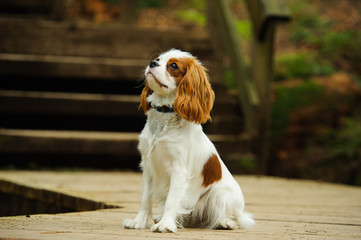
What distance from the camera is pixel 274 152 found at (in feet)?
19.2

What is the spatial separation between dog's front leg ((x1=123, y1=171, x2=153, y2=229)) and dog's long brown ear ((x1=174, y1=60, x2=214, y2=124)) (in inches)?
16.0

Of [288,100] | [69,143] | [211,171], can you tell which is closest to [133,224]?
[211,171]

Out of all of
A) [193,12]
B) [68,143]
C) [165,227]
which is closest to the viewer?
[165,227]

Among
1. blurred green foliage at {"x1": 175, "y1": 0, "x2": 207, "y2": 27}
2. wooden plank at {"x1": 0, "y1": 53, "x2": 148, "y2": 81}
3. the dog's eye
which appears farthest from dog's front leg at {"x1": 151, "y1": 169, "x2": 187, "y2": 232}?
blurred green foliage at {"x1": 175, "y1": 0, "x2": 207, "y2": 27}

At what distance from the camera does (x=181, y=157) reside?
99.7 inches

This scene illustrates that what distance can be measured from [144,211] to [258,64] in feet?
10.1

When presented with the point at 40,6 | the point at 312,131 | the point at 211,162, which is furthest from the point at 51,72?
the point at 211,162

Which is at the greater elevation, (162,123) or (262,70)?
(262,70)

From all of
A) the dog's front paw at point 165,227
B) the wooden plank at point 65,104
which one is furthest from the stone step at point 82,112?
the dog's front paw at point 165,227

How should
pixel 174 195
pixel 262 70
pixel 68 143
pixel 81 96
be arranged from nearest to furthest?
1. pixel 174 195
2. pixel 68 143
3. pixel 262 70
4. pixel 81 96

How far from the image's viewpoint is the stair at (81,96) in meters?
5.13

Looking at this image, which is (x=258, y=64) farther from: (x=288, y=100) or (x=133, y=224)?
(x=133, y=224)

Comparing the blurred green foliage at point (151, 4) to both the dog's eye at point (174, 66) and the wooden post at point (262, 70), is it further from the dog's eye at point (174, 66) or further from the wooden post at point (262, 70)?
the dog's eye at point (174, 66)

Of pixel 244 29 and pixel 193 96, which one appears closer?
pixel 193 96
